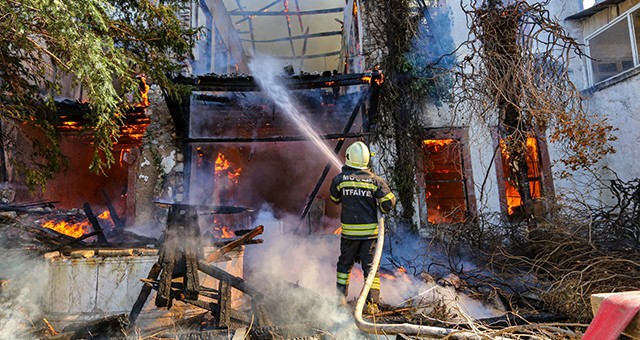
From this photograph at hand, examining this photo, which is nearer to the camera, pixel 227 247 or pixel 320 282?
pixel 227 247

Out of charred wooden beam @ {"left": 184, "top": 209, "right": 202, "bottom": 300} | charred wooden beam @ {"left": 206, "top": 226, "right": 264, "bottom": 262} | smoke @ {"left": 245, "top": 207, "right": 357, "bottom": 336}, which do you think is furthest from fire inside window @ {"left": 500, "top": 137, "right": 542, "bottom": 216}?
charred wooden beam @ {"left": 184, "top": 209, "right": 202, "bottom": 300}

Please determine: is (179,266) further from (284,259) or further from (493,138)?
(493,138)

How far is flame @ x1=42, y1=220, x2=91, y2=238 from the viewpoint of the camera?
7.01 metres

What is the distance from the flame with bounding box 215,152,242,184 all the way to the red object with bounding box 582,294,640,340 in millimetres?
10428

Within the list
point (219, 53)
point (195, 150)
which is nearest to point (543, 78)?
point (195, 150)

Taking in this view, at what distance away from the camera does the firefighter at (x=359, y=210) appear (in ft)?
15.3

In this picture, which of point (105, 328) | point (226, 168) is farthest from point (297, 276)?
point (226, 168)

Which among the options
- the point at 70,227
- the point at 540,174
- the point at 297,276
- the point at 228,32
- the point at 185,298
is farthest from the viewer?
the point at 228,32

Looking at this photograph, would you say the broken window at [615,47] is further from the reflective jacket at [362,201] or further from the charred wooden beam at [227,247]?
the charred wooden beam at [227,247]

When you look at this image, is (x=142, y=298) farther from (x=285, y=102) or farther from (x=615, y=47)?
(x=615, y=47)

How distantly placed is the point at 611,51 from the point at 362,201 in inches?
311

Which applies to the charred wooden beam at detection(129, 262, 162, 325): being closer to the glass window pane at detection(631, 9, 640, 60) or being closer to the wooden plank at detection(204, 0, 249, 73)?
the wooden plank at detection(204, 0, 249, 73)

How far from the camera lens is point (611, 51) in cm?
794

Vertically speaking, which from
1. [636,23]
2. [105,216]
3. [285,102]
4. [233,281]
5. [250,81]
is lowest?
[233,281]
